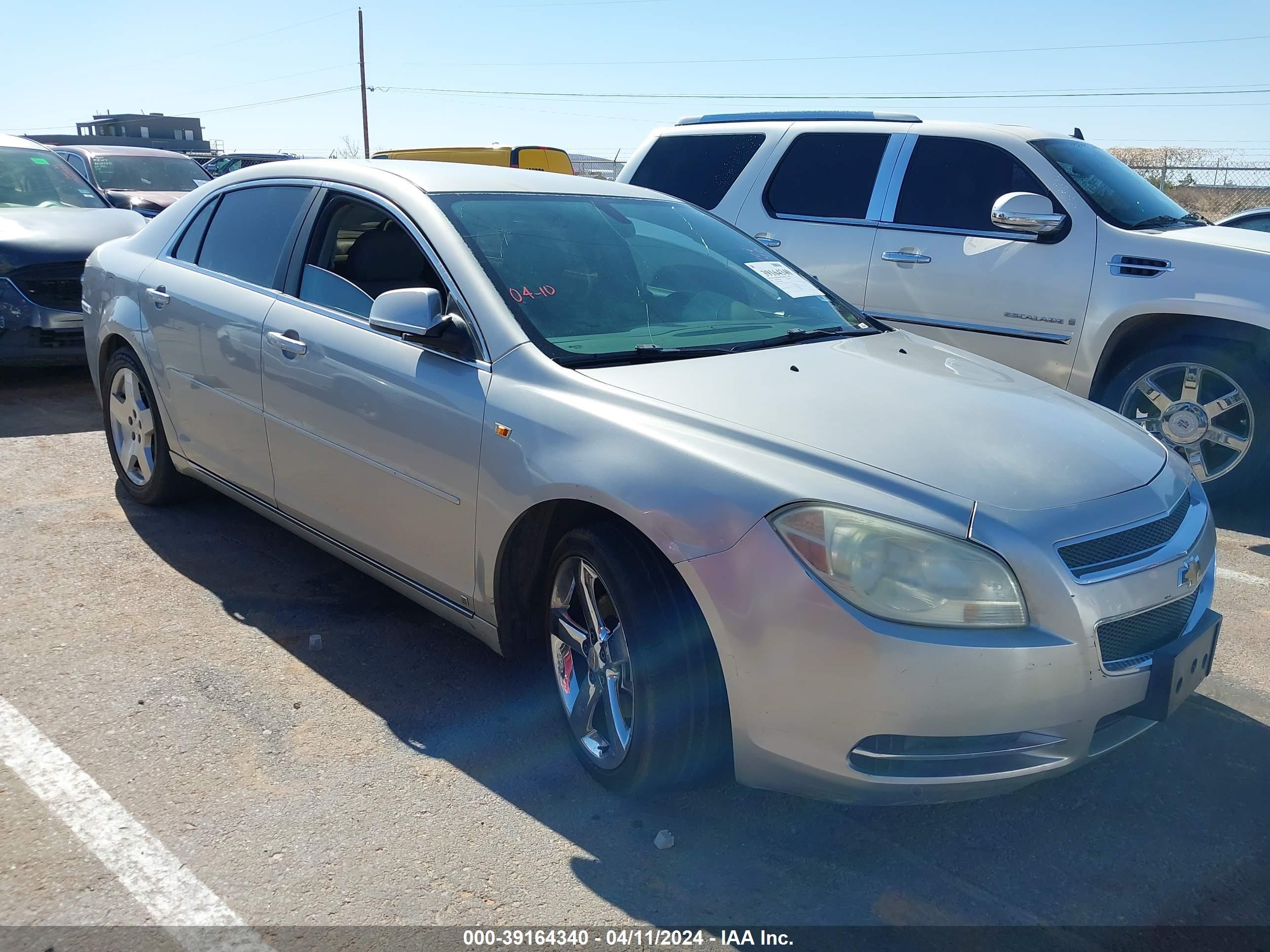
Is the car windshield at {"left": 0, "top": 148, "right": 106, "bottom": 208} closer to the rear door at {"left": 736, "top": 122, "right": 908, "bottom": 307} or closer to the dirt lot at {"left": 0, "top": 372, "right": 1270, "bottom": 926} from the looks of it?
the rear door at {"left": 736, "top": 122, "right": 908, "bottom": 307}

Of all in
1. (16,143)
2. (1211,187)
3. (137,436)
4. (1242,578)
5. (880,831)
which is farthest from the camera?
(1211,187)

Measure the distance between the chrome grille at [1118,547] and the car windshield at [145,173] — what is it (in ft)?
40.4

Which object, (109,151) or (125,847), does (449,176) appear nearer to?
(125,847)

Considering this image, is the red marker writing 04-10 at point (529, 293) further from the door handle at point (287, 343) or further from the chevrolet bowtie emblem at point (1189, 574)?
the chevrolet bowtie emblem at point (1189, 574)

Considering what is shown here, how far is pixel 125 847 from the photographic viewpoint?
107 inches

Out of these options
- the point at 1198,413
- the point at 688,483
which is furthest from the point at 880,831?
the point at 1198,413

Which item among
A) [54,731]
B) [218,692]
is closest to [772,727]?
[218,692]

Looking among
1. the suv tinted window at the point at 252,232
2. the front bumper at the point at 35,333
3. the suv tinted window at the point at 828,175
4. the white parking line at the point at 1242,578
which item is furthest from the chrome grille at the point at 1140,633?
the front bumper at the point at 35,333

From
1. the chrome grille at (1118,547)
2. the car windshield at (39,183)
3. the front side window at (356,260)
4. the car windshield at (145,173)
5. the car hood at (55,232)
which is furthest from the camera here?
the car windshield at (145,173)

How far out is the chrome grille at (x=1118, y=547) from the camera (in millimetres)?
2508

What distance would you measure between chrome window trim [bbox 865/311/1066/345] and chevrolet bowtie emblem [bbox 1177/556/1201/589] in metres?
3.04

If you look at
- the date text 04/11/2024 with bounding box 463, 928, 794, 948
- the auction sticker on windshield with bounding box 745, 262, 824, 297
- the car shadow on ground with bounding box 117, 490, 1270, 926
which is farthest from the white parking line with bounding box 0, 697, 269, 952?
the auction sticker on windshield with bounding box 745, 262, 824, 297

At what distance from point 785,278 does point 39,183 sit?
24.3 ft

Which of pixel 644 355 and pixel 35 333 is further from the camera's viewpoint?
pixel 35 333
